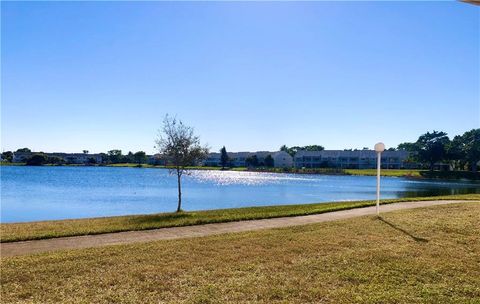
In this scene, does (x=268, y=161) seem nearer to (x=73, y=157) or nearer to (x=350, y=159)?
(x=350, y=159)

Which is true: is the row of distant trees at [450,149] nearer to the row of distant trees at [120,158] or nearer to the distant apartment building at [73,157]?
the row of distant trees at [120,158]

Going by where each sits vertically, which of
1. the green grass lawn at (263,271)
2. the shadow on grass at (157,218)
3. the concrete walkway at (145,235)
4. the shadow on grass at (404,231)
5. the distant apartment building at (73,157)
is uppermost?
the distant apartment building at (73,157)

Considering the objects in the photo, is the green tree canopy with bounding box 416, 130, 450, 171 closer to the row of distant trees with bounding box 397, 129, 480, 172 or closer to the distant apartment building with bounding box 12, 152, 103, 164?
the row of distant trees with bounding box 397, 129, 480, 172

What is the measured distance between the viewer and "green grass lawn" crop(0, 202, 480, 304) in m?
5.41

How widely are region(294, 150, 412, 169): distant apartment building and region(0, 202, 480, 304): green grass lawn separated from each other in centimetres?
12054

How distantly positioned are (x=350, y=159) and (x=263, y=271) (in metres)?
131

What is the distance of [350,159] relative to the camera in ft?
434

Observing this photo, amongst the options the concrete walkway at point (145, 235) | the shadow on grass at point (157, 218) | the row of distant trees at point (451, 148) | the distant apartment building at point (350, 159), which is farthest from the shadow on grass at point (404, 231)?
the distant apartment building at point (350, 159)

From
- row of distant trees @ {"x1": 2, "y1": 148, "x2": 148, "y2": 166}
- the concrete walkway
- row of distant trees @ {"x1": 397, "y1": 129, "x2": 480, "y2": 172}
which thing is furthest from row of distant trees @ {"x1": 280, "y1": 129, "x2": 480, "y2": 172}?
row of distant trees @ {"x1": 2, "y1": 148, "x2": 148, "y2": 166}

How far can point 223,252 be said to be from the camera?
7.87m

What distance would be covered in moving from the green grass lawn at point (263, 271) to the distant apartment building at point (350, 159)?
395 feet

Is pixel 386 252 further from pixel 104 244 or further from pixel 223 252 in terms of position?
pixel 104 244

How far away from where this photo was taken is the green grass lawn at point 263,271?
17.7 ft

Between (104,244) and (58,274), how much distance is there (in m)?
2.59
